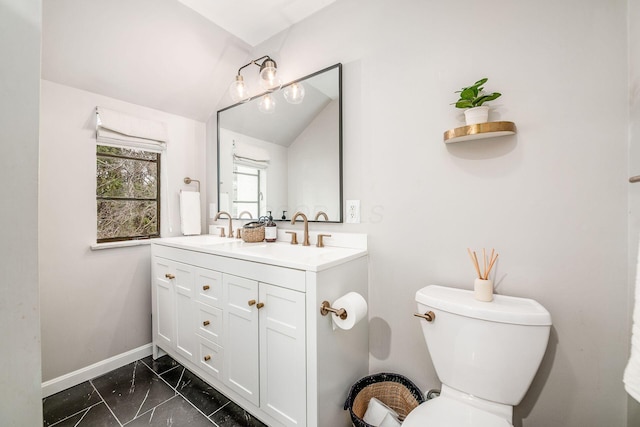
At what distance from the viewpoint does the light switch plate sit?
1587 mm

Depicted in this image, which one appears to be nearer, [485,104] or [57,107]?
[485,104]

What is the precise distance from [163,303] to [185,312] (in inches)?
12.9

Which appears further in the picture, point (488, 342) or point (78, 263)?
point (78, 263)

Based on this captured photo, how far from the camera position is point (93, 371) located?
186cm

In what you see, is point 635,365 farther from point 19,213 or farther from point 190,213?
point 190,213

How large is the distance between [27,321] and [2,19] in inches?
22.7

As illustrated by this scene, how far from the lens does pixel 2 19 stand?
0.48 metres

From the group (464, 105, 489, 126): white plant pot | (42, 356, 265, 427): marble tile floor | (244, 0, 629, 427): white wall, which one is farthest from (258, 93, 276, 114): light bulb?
(42, 356, 265, 427): marble tile floor

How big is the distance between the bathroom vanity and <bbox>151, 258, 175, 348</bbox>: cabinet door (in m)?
0.07

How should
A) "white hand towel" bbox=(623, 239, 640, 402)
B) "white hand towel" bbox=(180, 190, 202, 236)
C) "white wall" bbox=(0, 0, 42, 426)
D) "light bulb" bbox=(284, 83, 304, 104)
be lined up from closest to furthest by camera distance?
"white wall" bbox=(0, 0, 42, 426) → "white hand towel" bbox=(623, 239, 640, 402) → "light bulb" bbox=(284, 83, 304, 104) → "white hand towel" bbox=(180, 190, 202, 236)

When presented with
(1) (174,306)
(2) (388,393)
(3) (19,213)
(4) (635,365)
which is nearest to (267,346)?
(2) (388,393)

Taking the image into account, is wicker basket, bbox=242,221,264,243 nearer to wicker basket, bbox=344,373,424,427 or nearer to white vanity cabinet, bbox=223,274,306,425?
white vanity cabinet, bbox=223,274,306,425

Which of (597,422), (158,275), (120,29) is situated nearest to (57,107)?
(120,29)

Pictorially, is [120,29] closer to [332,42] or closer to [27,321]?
[332,42]
